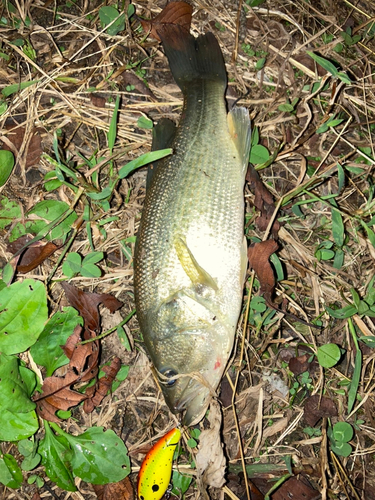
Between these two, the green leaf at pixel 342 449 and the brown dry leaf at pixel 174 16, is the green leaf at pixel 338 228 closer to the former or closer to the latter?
the green leaf at pixel 342 449

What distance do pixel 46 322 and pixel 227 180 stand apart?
168 cm

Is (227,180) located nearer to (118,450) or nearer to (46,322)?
(46,322)

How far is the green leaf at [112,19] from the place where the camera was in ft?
11.1

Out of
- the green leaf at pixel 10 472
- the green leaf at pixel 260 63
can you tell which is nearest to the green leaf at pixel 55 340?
the green leaf at pixel 10 472

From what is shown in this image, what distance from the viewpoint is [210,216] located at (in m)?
2.83

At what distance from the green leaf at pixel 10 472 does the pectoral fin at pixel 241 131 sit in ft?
8.87

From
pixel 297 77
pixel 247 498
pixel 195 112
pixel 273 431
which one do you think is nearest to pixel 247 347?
pixel 273 431

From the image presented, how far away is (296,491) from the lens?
3188 millimetres

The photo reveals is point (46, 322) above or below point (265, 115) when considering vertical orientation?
below

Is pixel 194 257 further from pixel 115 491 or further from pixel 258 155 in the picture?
pixel 115 491

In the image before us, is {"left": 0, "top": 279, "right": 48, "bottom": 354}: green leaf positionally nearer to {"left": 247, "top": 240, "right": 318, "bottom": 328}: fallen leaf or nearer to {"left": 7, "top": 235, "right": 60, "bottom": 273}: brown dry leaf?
{"left": 7, "top": 235, "right": 60, "bottom": 273}: brown dry leaf

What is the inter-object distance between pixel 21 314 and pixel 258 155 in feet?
6.92

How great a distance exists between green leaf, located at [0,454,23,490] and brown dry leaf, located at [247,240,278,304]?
2197mm

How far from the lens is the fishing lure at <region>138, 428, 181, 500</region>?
9.82 feet
